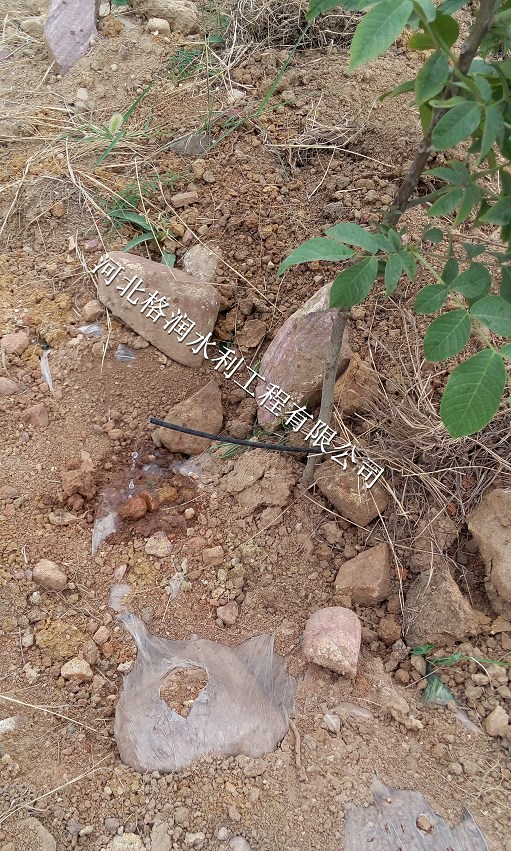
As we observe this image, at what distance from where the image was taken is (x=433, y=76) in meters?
0.87

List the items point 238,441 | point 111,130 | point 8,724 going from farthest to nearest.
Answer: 1. point 111,130
2. point 238,441
3. point 8,724

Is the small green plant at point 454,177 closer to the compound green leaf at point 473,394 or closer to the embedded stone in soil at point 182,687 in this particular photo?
the compound green leaf at point 473,394

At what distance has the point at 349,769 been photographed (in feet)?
4.12

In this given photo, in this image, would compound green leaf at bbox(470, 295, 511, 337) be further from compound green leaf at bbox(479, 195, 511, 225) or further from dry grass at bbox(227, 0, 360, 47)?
dry grass at bbox(227, 0, 360, 47)

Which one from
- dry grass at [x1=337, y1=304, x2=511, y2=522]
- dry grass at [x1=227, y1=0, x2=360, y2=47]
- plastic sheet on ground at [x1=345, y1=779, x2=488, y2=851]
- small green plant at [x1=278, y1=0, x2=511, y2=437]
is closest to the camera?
small green plant at [x1=278, y1=0, x2=511, y2=437]

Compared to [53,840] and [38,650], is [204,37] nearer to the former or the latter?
[38,650]

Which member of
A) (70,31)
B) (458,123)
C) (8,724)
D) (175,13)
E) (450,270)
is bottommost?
(8,724)

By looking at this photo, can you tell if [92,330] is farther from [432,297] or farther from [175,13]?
[175,13]

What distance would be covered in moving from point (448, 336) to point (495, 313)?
74 millimetres

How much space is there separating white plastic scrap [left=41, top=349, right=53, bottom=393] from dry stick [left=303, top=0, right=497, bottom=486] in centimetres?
80

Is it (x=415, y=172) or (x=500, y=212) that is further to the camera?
(x=415, y=172)

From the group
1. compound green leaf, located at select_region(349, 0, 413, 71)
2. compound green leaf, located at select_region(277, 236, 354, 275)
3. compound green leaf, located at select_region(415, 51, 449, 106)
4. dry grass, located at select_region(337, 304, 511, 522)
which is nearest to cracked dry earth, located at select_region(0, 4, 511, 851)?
dry grass, located at select_region(337, 304, 511, 522)

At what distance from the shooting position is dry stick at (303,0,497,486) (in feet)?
3.03

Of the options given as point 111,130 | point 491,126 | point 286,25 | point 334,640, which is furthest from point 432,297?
point 286,25
